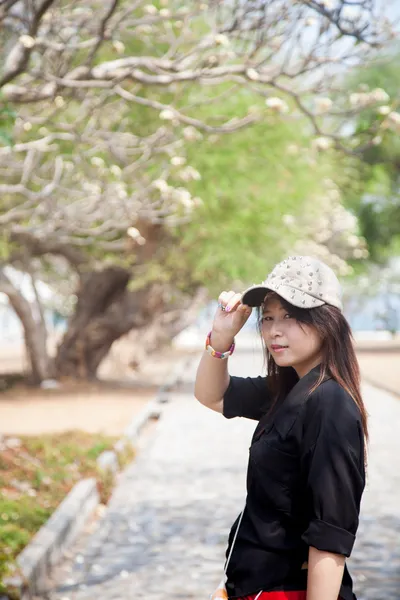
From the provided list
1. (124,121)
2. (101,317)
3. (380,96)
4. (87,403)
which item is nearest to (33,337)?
(101,317)

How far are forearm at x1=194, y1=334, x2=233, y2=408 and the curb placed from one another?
129 inches

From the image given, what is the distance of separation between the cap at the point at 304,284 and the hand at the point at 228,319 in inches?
7.0

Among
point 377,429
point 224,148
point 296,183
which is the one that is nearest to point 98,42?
point 377,429

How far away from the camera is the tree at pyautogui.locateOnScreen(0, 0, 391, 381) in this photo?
8.04 metres

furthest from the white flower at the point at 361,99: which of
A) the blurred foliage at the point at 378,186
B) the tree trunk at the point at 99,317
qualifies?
the blurred foliage at the point at 378,186

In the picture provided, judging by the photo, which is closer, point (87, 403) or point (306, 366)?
point (306, 366)

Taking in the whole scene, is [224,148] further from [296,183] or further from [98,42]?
[98,42]

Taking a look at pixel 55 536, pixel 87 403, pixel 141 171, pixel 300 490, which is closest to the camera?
pixel 300 490

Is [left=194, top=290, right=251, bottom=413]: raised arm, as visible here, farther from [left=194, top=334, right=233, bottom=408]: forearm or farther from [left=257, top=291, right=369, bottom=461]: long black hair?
[left=257, top=291, right=369, bottom=461]: long black hair

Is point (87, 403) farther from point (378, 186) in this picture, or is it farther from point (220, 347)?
point (378, 186)

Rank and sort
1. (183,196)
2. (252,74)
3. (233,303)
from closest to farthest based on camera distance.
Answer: (233,303)
(252,74)
(183,196)

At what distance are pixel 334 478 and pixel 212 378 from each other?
0.73m

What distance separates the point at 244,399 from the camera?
10.6ft

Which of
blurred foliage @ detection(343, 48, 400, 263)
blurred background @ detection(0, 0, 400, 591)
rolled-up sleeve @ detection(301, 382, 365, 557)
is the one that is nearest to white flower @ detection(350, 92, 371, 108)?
blurred background @ detection(0, 0, 400, 591)
